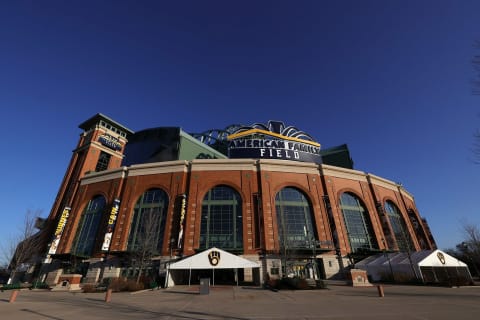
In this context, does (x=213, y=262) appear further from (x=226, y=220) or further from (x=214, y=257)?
(x=226, y=220)

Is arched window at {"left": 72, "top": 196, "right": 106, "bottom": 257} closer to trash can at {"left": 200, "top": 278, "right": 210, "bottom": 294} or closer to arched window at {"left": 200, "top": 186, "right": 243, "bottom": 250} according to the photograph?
arched window at {"left": 200, "top": 186, "right": 243, "bottom": 250}

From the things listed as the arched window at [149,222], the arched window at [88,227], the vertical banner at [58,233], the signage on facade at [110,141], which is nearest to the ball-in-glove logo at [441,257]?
the arched window at [149,222]

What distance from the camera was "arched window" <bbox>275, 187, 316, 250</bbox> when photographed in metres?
32.5

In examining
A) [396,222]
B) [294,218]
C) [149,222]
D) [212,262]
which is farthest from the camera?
[396,222]

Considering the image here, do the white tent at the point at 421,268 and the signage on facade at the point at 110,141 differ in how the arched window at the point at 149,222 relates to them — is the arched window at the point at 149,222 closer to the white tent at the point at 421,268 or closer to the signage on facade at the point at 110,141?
the signage on facade at the point at 110,141

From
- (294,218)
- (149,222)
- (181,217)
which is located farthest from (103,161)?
(294,218)

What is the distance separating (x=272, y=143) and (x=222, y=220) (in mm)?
19986

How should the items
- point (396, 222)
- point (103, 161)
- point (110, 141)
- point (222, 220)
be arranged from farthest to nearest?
1. point (110, 141)
2. point (103, 161)
3. point (396, 222)
4. point (222, 220)

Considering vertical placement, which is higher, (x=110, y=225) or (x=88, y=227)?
(x=88, y=227)

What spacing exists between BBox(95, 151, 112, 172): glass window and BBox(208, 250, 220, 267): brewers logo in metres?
37.0

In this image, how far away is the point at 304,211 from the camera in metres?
35.8

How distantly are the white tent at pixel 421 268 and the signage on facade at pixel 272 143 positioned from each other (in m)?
23.1

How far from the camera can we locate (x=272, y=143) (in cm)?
4700

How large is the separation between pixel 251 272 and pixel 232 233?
5.61 metres
